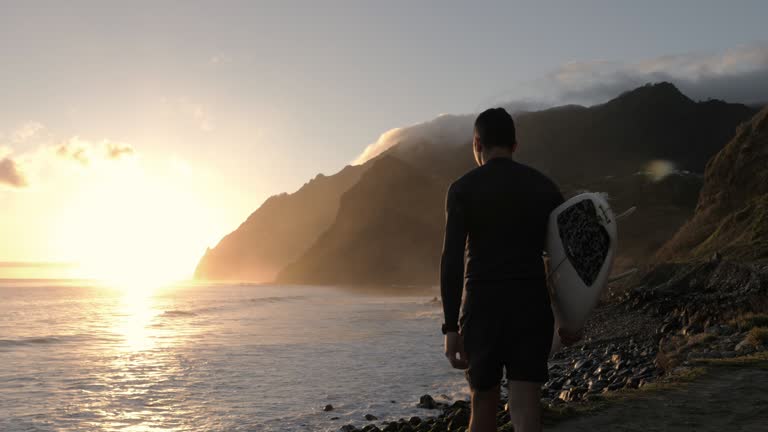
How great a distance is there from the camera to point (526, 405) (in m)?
3.34

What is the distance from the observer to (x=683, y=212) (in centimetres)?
11406

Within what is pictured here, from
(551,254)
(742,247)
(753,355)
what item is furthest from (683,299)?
(551,254)

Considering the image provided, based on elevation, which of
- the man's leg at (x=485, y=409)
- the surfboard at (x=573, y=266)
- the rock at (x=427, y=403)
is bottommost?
the rock at (x=427, y=403)

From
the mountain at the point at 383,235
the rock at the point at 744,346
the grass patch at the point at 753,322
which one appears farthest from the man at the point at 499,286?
the mountain at the point at 383,235

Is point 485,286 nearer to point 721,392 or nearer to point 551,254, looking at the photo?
point 551,254

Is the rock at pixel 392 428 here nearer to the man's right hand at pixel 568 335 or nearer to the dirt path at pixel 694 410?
the dirt path at pixel 694 410

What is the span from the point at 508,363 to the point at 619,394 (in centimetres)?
551

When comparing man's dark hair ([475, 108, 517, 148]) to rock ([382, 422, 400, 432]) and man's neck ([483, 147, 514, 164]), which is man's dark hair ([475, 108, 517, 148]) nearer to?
man's neck ([483, 147, 514, 164])

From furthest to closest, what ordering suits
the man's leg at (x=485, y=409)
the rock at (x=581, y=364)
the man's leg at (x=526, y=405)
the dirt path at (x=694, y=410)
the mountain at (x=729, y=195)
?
the mountain at (x=729, y=195) → the rock at (x=581, y=364) → the dirt path at (x=694, y=410) → the man's leg at (x=485, y=409) → the man's leg at (x=526, y=405)

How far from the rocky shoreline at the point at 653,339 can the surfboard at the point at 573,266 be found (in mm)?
3485

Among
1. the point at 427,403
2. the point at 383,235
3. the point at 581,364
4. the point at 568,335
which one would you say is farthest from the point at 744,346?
the point at 383,235

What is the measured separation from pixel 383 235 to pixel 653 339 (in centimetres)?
16470

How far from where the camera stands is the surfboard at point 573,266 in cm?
355

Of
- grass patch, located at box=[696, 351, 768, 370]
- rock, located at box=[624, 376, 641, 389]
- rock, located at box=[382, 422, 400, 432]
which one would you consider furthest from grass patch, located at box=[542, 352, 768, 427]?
rock, located at box=[382, 422, 400, 432]
